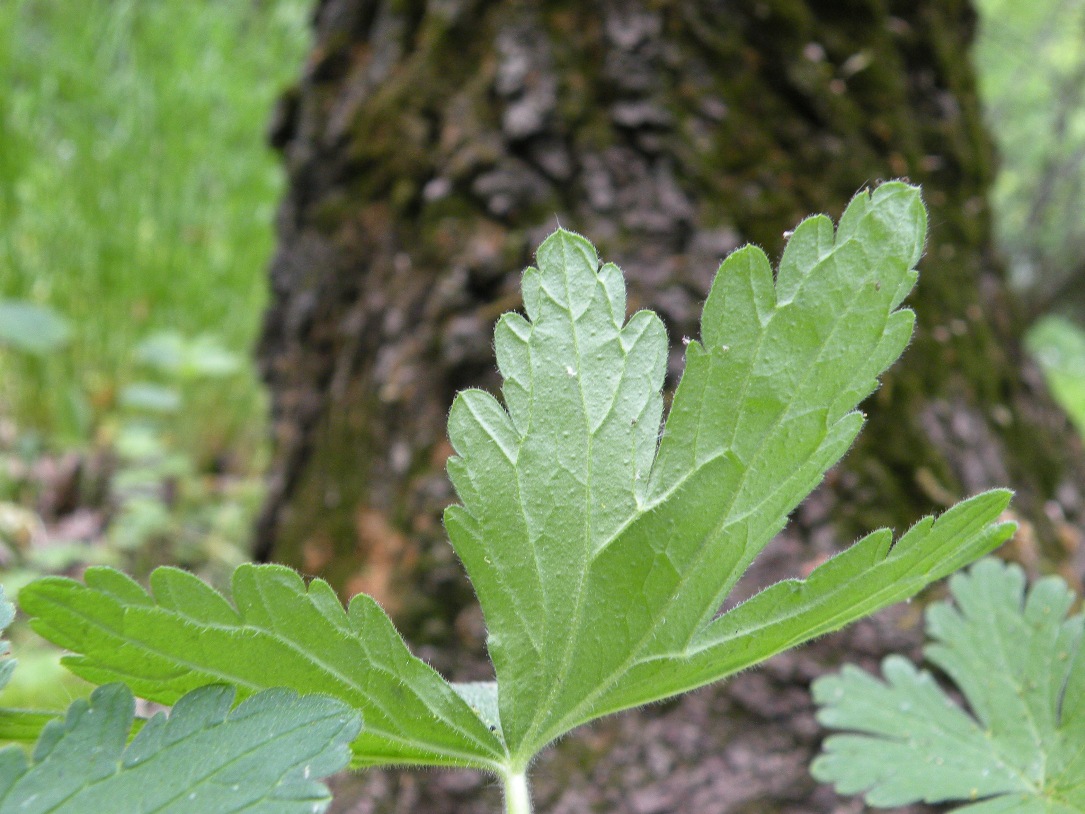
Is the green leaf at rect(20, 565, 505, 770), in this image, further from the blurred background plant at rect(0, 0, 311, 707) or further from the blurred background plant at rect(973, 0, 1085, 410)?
the blurred background plant at rect(973, 0, 1085, 410)

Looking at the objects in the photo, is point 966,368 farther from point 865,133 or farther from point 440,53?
point 440,53

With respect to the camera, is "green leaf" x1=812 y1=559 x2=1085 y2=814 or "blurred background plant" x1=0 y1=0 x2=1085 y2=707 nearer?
"green leaf" x1=812 y1=559 x2=1085 y2=814

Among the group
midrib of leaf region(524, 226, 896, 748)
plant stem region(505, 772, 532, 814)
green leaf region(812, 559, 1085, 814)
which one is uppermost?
midrib of leaf region(524, 226, 896, 748)

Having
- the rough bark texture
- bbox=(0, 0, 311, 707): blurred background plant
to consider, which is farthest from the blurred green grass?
the rough bark texture

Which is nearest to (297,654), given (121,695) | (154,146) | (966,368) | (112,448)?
(121,695)

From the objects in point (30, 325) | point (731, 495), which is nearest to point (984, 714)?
point (731, 495)

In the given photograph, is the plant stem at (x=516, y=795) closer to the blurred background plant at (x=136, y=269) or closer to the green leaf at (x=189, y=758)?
the green leaf at (x=189, y=758)
